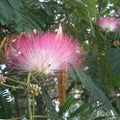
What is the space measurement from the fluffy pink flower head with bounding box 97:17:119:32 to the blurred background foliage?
54mm

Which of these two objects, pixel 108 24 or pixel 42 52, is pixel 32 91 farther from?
pixel 108 24

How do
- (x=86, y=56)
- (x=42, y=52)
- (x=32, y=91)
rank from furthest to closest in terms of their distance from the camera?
(x=86, y=56)
(x=42, y=52)
(x=32, y=91)

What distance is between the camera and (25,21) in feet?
5.60

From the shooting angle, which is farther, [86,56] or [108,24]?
[108,24]

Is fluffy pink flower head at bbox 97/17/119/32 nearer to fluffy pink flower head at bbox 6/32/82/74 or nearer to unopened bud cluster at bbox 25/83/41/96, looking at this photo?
fluffy pink flower head at bbox 6/32/82/74

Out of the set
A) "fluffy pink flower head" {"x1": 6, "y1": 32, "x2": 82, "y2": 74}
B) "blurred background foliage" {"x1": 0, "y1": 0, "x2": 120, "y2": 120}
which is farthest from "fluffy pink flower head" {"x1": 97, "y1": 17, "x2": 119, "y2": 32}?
"fluffy pink flower head" {"x1": 6, "y1": 32, "x2": 82, "y2": 74}

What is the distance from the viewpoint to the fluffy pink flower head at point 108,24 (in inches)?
86.4

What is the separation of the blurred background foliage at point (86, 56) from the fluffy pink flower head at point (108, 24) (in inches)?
2.1

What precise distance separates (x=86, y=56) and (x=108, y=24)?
1.37 feet

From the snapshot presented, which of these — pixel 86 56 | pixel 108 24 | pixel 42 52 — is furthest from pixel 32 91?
pixel 108 24

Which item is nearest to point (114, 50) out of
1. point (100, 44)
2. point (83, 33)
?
point (100, 44)

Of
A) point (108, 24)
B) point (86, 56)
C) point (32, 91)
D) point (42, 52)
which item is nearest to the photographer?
point (32, 91)

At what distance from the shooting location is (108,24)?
225cm

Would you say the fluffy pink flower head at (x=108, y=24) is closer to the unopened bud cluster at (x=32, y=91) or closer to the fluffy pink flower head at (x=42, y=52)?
the fluffy pink flower head at (x=42, y=52)
